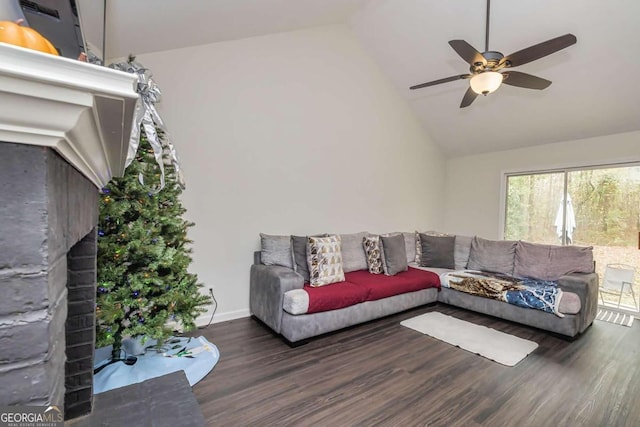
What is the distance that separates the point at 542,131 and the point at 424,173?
1835 millimetres

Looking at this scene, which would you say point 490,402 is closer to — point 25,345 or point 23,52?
point 25,345

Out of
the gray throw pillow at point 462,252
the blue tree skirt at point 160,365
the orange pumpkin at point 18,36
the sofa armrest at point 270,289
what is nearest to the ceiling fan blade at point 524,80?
the gray throw pillow at point 462,252

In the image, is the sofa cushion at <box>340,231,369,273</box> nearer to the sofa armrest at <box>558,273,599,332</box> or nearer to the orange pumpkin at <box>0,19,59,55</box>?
the sofa armrest at <box>558,273,599,332</box>

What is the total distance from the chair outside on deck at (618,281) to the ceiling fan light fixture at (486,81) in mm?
3437

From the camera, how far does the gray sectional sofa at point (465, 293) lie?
2814mm

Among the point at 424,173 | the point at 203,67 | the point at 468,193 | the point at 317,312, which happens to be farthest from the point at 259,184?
the point at 468,193

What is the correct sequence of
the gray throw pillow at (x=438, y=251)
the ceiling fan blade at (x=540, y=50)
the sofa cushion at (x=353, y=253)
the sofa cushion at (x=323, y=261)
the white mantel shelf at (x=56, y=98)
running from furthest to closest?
1. the gray throw pillow at (x=438, y=251)
2. the sofa cushion at (x=353, y=253)
3. the sofa cushion at (x=323, y=261)
4. the ceiling fan blade at (x=540, y=50)
5. the white mantel shelf at (x=56, y=98)

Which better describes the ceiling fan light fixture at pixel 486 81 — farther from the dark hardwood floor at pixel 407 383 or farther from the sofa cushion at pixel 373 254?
the dark hardwood floor at pixel 407 383

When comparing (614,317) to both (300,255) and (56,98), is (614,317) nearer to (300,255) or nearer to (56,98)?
(300,255)

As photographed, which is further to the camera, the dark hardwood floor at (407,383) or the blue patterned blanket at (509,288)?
the blue patterned blanket at (509,288)

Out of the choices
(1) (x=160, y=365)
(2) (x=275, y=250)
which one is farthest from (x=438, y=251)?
(1) (x=160, y=365)

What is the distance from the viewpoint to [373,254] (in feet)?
12.8

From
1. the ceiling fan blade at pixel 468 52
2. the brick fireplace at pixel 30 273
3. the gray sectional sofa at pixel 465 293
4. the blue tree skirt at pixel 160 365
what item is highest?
the ceiling fan blade at pixel 468 52

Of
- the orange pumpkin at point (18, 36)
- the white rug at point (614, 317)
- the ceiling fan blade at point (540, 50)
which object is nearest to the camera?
the orange pumpkin at point (18, 36)
